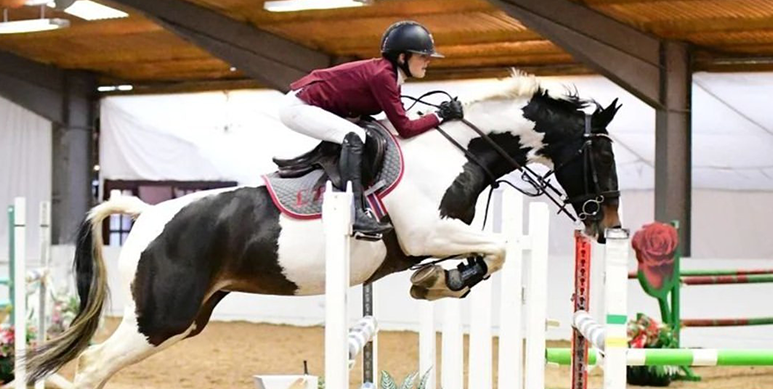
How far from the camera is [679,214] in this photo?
8961mm

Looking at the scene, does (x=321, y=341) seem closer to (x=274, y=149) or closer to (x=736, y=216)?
(x=274, y=149)

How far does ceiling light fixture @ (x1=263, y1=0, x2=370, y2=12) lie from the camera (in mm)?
8172

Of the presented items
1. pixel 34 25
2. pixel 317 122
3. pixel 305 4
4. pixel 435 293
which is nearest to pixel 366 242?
pixel 435 293

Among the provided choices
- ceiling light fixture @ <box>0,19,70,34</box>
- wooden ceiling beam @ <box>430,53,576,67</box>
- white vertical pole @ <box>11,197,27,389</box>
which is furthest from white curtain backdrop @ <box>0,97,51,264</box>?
white vertical pole @ <box>11,197,27,389</box>

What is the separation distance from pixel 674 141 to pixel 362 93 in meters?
6.09

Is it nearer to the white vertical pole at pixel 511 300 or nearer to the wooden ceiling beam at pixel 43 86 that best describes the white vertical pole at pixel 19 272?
the white vertical pole at pixel 511 300

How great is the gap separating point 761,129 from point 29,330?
19.5 ft

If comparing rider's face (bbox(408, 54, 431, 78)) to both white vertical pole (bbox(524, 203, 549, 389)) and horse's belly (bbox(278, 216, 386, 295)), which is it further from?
white vertical pole (bbox(524, 203, 549, 389))

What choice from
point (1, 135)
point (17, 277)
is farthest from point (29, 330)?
point (1, 135)

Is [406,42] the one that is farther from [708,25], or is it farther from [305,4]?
[708,25]

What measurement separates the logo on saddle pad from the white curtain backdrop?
31.7 ft

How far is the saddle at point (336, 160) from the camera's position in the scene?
3.25m

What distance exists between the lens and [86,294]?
3.61m

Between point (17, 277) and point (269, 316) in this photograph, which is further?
point (269, 316)
